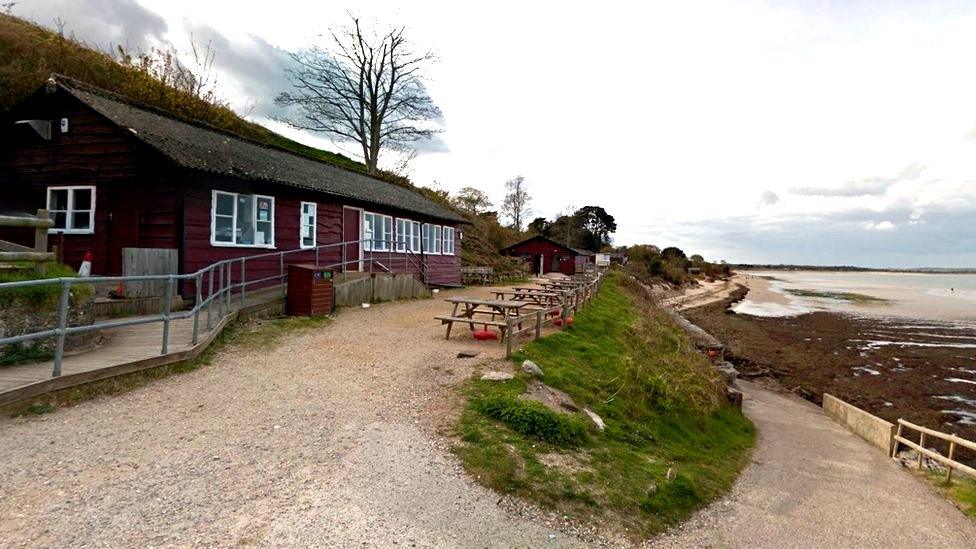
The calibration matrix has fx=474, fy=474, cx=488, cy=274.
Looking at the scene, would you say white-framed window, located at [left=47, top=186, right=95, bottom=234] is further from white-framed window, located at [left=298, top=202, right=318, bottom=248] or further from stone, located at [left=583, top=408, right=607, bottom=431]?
stone, located at [left=583, top=408, right=607, bottom=431]

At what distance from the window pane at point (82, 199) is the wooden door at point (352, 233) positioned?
666 centimetres

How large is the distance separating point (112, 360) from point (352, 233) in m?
10.8

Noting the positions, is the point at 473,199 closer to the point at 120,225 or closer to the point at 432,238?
the point at 432,238

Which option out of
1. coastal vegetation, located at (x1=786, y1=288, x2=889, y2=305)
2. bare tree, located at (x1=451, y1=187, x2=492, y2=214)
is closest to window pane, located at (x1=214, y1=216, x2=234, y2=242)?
bare tree, located at (x1=451, y1=187, x2=492, y2=214)

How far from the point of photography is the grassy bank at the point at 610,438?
15.2 feet

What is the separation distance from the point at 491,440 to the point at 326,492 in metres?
1.85

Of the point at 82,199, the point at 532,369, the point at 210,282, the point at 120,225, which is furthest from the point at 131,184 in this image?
the point at 532,369

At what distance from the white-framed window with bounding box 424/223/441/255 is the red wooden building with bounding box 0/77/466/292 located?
776 centimetres

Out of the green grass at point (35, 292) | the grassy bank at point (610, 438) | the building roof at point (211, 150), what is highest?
the building roof at point (211, 150)

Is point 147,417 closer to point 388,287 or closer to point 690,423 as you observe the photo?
point 690,423

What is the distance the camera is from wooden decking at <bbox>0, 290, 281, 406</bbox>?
5215mm

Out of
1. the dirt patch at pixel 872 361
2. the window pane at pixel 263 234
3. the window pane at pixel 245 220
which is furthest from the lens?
the dirt patch at pixel 872 361

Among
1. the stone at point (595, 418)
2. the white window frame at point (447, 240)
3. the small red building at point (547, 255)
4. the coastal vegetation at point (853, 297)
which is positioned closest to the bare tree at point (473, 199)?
the small red building at point (547, 255)

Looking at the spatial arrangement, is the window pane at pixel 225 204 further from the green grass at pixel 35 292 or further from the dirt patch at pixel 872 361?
the dirt patch at pixel 872 361
